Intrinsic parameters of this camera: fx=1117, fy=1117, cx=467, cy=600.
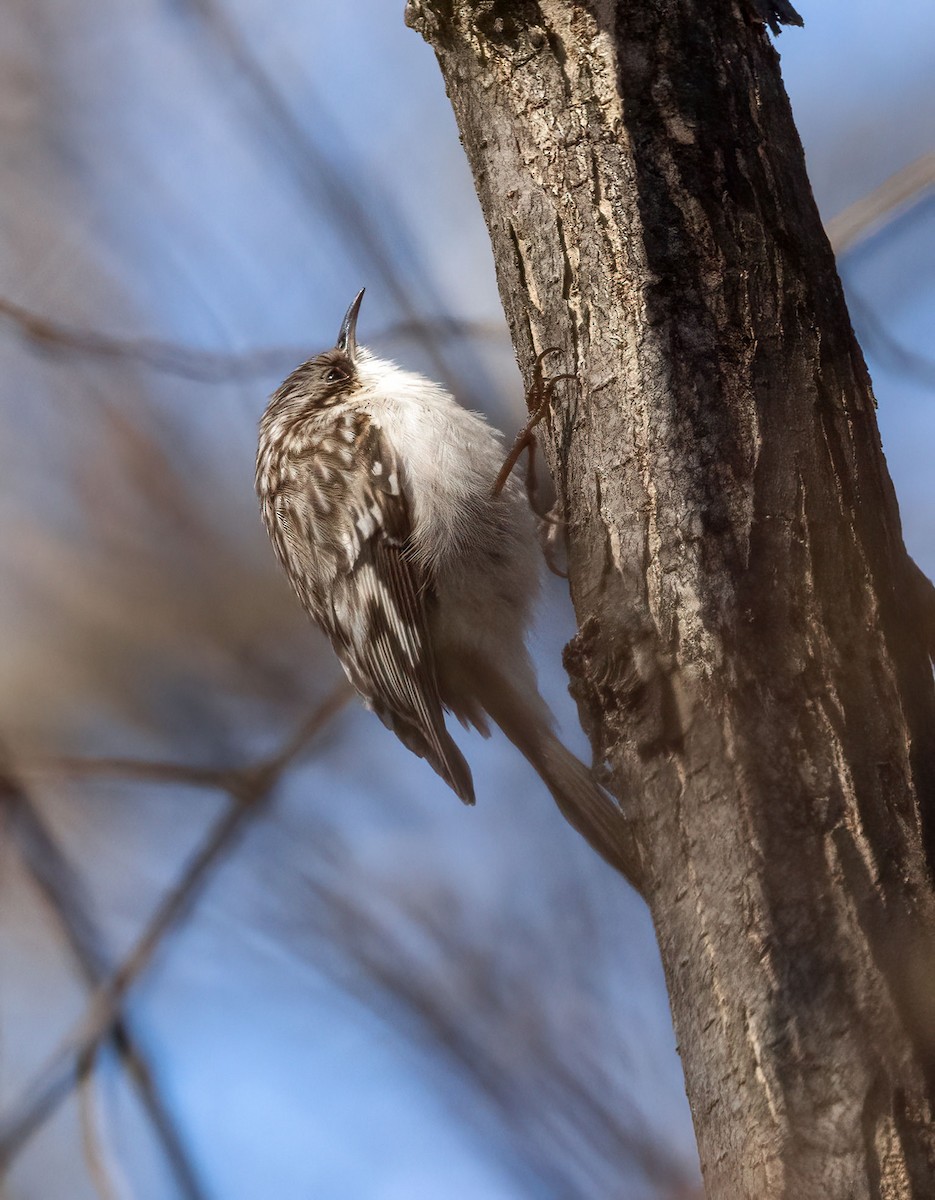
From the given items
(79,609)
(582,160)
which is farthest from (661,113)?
(79,609)

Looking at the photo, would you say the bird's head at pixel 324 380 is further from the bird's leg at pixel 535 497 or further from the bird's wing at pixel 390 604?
the bird's leg at pixel 535 497

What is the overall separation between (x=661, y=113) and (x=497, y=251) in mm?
375

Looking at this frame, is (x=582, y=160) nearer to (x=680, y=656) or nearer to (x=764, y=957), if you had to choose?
(x=680, y=656)

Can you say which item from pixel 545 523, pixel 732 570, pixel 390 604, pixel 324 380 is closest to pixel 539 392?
pixel 732 570

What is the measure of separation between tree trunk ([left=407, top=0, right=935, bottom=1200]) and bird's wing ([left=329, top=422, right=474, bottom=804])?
3.10ft

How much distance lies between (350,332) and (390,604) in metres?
0.99

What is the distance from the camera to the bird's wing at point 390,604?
276 centimetres

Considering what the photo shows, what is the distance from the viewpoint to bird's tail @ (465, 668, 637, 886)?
7.23 feet

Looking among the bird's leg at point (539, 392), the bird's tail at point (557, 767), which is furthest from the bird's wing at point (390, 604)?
the bird's leg at point (539, 392)

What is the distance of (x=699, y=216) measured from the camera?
5.46 feet

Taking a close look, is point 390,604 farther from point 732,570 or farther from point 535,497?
point 732,570

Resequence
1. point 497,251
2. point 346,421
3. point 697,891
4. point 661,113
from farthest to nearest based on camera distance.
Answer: point 346,421
point 497,251
point 661,113
point 697,891

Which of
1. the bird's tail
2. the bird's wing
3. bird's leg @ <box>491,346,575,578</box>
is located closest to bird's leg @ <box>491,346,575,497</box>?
bird's leg @ <box>491,346,575,578</box>

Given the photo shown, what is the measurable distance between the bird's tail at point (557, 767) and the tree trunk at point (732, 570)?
35 cm
